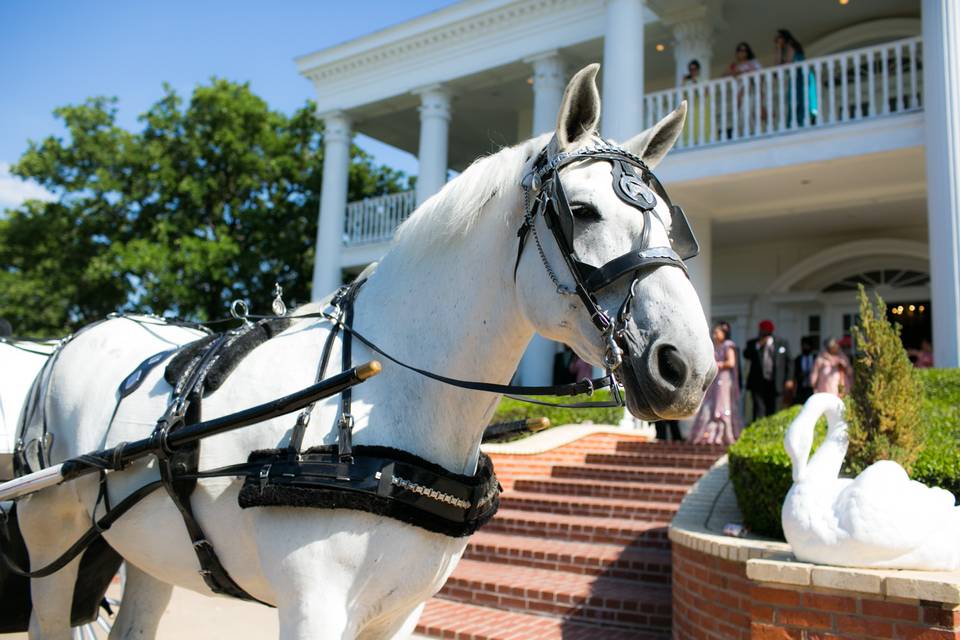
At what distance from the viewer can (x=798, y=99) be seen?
11672mm

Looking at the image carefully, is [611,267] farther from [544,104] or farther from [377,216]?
[377,216]

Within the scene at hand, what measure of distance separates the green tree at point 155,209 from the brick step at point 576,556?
521 inches

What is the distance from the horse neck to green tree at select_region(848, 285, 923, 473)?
10.2ft

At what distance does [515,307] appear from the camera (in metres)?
2.10

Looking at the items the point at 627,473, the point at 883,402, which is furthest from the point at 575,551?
the point at 883,402

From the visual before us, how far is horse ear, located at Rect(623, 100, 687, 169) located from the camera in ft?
7.36

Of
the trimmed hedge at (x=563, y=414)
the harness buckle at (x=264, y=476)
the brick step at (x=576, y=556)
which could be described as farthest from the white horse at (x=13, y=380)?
the trimmed hedge at (x=563, y=414)

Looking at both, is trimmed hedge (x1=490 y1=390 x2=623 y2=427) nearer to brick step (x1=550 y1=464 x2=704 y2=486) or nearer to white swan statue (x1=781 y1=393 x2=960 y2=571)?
brick step (x1=550 y1=464 x2=704 y2=486)

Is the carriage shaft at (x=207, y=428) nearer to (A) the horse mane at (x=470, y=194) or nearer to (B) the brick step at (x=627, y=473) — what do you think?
(A) the horse mane at (x=470, y=194)

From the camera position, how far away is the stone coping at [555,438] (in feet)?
30.9

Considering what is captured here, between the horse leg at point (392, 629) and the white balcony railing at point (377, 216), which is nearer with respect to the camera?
the horse leg at point (392, 629)

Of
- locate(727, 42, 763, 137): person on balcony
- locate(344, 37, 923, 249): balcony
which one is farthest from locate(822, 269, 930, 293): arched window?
locate(727, 42, 763, 137): person on balcony

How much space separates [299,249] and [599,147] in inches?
738

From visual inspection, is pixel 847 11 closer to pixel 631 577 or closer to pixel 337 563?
pixel 631 577
